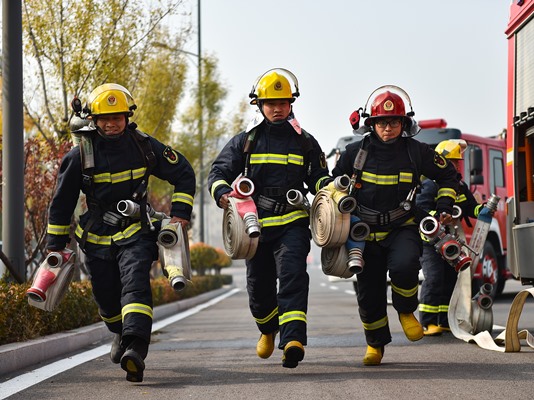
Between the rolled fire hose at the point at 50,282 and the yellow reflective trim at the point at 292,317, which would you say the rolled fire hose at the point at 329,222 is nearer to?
the yellow reflective trim at the point at 292,317

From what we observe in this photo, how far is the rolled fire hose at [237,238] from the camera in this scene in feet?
23.8

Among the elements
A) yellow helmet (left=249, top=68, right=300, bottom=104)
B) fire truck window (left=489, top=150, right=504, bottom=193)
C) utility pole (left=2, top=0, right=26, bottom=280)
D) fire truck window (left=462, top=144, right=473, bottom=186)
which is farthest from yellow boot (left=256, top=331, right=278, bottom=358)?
fire truck window (left=489, top=150, right=504, bottom=193)

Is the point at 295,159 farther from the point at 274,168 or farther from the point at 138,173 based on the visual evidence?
the point at 138,173

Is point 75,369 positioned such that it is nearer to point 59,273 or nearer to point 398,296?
point 59,273

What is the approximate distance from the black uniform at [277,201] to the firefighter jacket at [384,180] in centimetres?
30

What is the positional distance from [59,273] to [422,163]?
2.76 m

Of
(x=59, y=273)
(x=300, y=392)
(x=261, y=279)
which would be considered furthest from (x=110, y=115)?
(x=300, y=392)

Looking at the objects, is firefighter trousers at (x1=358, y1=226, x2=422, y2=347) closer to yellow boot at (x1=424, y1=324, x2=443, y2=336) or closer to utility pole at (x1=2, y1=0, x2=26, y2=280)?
yellow boot at (x1=424, y1=324, x2=443, y2=336)

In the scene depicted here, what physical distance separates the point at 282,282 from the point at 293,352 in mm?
613

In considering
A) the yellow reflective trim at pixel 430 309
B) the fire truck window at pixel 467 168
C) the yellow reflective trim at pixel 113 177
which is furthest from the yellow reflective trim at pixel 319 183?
the fire truck window at pixel 467 168

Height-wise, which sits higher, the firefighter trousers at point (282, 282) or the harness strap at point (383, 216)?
the harness strap at point (383, 216)

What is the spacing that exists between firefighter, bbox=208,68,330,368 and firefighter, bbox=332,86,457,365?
327 mm

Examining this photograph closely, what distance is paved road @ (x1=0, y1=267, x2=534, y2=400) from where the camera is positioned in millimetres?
6332

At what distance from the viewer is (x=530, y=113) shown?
859cm
